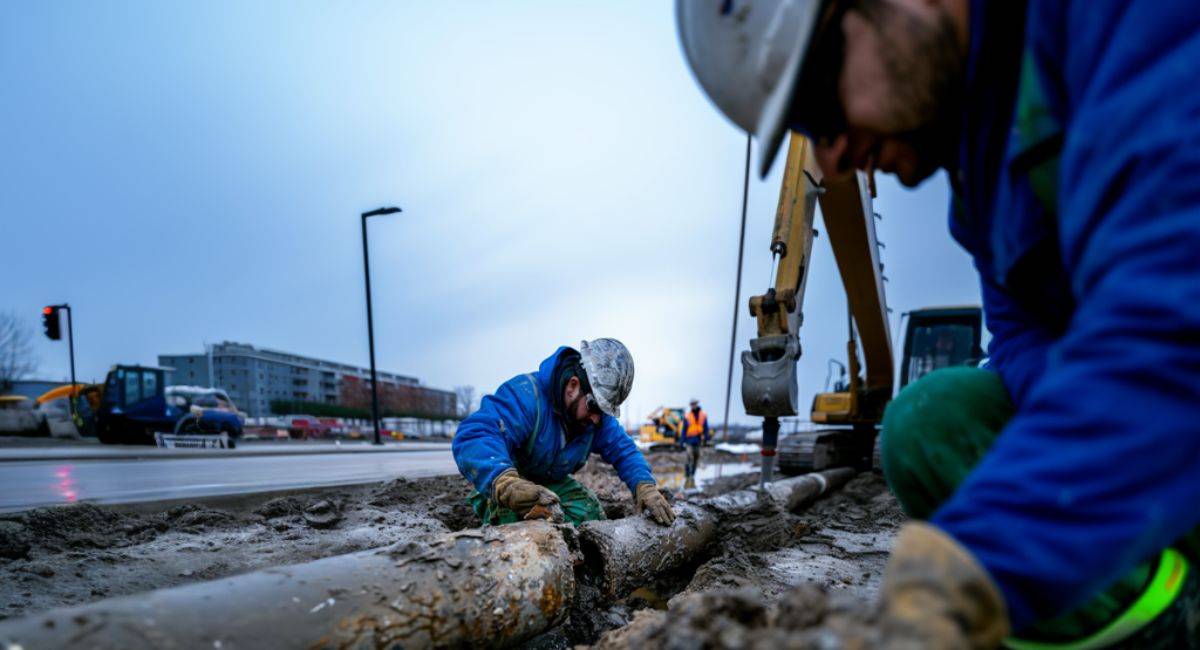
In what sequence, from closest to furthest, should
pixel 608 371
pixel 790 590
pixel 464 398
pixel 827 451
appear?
pixel 790 590 < pixel 608 371 < pixel 827 451 < pixel 464 398

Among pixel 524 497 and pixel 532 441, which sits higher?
pixel 532 441

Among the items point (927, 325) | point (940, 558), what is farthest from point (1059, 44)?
point (927, 325)

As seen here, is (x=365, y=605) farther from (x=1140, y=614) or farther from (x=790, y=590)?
(x=1140, y=614)

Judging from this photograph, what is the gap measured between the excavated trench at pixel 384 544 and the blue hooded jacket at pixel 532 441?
551 mm

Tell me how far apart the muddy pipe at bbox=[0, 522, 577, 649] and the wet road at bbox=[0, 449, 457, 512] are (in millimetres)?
Result: 4492

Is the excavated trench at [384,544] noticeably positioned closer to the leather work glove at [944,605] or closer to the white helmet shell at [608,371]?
the leather work glove at [944,605]

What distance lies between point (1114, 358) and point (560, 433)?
3267 millimetres

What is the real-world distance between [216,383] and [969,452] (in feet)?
199

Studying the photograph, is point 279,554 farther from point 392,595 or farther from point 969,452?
point 969,452

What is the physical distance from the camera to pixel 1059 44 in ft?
2.96

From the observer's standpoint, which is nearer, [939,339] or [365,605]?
[365,605]

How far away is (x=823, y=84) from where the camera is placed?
3.93ft

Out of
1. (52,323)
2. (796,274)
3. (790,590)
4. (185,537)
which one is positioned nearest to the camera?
(790,590)

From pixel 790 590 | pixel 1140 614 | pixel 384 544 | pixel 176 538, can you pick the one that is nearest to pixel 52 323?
pixel 176 538
